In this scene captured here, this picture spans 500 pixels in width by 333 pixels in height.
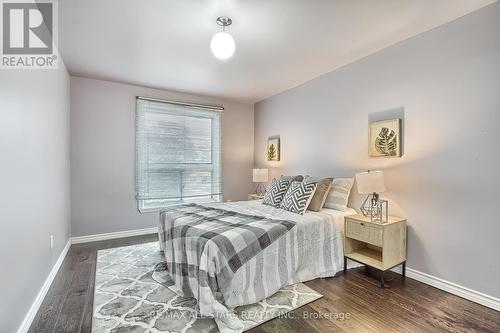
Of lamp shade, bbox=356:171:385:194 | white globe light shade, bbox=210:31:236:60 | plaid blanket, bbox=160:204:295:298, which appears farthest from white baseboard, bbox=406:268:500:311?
white globe light shade, bbox=210:31:236:60

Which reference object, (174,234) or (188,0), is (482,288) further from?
(188,0)

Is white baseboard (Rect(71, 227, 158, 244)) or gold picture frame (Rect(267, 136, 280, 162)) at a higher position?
gold picture frame (Rect(267, 136, 280, 162))

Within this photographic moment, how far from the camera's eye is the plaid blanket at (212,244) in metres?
1.94

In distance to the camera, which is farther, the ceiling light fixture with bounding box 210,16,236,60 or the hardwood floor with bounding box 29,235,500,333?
the ceiling light fixture with bounding box 210,16,236,60

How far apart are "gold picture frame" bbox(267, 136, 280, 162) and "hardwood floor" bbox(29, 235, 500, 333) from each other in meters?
2.51

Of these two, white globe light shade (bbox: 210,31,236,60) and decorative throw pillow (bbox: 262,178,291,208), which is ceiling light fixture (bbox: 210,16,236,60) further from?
decorative throw pillow (bbox: 262,178,291,208)

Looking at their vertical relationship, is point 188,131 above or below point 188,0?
below

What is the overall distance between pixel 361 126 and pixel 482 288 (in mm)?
1964

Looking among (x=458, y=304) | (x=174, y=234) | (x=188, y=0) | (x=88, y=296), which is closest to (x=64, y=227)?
(x=88, y=296)

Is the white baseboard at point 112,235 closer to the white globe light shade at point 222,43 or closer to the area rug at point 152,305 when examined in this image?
the area rug at point 152,305

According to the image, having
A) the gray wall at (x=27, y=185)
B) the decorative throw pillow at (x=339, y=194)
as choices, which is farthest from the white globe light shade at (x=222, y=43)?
the decorative throw pillow at (x=339, y=194)

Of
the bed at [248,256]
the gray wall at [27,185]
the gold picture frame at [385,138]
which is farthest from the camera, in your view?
the gold picture frame at [385,138]

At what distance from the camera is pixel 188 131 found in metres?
4.64

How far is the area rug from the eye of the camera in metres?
1.81
